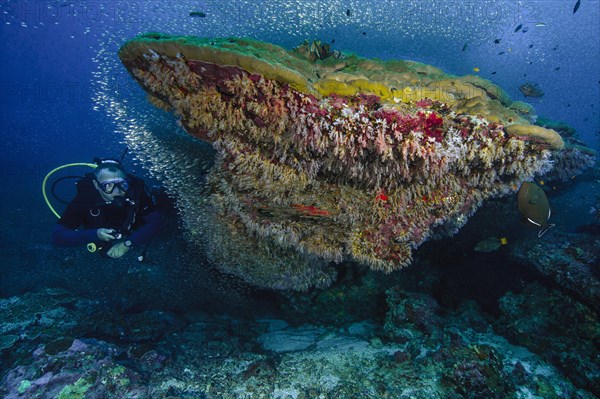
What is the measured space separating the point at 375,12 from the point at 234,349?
2840 centimetres

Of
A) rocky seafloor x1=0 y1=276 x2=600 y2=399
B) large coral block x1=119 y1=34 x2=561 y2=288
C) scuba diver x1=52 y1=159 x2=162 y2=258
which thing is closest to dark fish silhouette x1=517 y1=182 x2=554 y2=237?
large coral block x1=119 y1=34 x2=561 y2=288

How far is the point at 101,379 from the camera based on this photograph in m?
3.30

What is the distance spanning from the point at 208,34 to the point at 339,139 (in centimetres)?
2556

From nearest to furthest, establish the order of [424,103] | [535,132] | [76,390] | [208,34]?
[535,132]
[424,103]
[76,390]
[208,34]

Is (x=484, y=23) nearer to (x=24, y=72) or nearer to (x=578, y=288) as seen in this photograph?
(x=578, y=288)

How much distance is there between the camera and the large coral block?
8.29ft

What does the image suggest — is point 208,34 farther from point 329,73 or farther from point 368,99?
point 368,99

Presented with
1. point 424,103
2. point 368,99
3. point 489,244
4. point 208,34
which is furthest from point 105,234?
point 208,34

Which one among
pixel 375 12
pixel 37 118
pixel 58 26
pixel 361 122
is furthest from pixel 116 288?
pixel 37 118

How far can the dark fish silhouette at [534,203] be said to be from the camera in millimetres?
3533

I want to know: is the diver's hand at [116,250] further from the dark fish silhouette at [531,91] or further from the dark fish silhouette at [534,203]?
the dark fish silhouette at [531,91]

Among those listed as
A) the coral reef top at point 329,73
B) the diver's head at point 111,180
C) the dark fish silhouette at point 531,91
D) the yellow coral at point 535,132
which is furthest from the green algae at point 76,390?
the dark fish silhouette at point 531,91

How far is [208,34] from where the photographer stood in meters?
23.0

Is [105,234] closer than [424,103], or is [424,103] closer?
[424,103]
